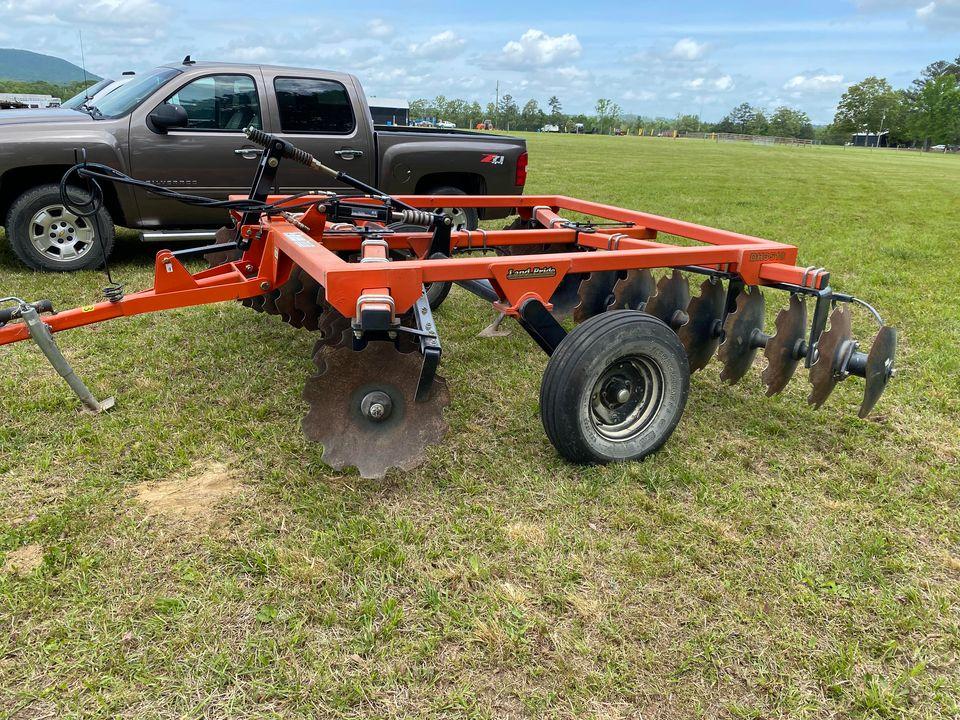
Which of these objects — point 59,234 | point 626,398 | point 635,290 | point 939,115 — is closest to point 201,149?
point 59,234

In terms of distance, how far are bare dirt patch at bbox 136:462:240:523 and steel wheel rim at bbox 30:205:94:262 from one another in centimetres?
398

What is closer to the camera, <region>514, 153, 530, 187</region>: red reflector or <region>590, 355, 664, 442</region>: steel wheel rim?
<region>590, 355, 664, 442</region>: steel wheel rim

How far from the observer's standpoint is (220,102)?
652 cm

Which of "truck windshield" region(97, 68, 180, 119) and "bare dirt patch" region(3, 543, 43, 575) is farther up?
"truck windshield" region(97, 68, 180, 119)

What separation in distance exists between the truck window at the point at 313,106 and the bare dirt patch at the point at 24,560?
509 cm

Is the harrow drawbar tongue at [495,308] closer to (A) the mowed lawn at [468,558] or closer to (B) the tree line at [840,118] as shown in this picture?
(A) the mowed lawn at [468,558]

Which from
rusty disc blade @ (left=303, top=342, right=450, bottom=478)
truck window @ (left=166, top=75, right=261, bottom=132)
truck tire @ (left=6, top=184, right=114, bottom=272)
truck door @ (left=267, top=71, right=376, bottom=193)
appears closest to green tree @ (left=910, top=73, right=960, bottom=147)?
truck door @ (left=267, top=71, right=376, bottom=193)

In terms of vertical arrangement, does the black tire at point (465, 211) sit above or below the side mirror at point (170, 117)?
below

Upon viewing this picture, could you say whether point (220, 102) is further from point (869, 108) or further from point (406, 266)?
point (869, 108)

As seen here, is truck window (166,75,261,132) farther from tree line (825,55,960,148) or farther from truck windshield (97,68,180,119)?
tree line (825,55,960,148)

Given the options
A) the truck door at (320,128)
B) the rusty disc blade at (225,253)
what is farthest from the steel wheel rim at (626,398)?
the truck door at (320,128)

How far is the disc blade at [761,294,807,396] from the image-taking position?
11.7 feet

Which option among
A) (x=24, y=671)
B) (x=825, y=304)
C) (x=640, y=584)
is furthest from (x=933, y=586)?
→ (x=24, y=671)

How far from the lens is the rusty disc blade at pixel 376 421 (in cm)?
279
